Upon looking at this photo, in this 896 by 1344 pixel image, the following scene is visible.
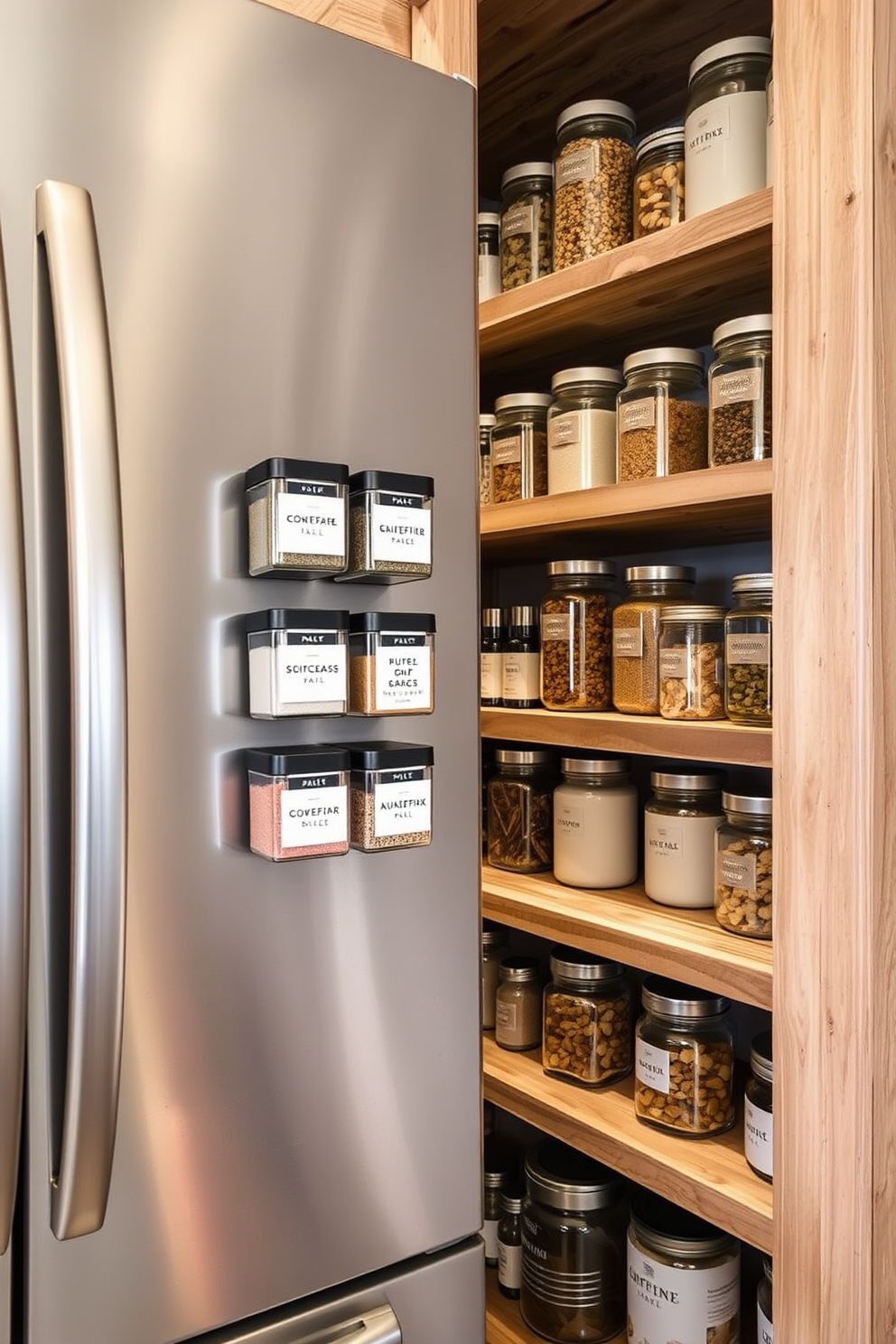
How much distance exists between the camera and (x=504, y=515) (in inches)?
56.1

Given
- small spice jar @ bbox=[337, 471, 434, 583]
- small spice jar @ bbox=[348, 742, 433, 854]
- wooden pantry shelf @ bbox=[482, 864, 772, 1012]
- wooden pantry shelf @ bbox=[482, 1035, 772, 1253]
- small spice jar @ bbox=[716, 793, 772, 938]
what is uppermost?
small spice jar @ bbox=[337, 471, 434, 583]

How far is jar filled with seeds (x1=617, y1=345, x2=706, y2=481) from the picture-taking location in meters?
1.25

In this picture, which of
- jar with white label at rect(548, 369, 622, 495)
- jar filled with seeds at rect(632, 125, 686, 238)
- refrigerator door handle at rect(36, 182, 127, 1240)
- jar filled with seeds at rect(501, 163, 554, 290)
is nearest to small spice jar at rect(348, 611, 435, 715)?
refrigerator door handle at rect(36, 182, 127, 1240)

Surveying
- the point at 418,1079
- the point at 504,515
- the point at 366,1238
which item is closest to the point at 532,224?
the point at 504,515

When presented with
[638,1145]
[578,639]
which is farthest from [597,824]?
[638,1145]

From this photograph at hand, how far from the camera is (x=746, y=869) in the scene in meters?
1.16

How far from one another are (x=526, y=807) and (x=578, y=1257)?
635mm

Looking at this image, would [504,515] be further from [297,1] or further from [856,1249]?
[856,1249]

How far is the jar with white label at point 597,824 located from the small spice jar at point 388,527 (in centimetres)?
78

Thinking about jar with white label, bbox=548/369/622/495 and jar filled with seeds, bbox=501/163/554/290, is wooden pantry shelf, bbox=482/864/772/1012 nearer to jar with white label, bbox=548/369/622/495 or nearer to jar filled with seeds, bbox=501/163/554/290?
jar with white label, bbox=548/369/622/495

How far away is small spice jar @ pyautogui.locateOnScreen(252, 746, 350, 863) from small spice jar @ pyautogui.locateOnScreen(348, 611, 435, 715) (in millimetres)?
51

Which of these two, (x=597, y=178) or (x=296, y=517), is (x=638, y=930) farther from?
(x=597, y=178)

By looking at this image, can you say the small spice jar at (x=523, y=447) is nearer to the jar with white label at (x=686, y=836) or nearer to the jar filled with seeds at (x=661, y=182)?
the jar filled with seeds at (x=661, y=182)

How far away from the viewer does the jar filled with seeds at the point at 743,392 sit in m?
1.12
